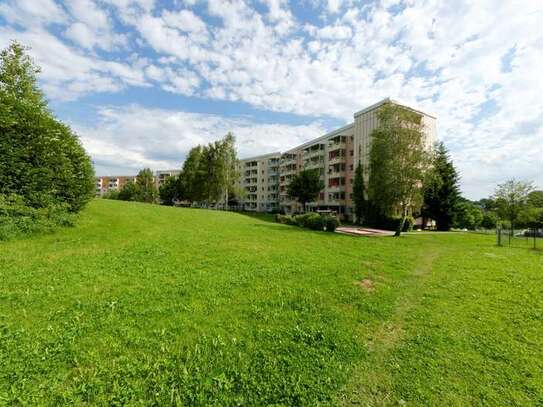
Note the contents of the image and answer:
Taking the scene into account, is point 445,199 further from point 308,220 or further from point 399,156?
point 308,220

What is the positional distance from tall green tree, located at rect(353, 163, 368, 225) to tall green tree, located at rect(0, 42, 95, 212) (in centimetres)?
3636

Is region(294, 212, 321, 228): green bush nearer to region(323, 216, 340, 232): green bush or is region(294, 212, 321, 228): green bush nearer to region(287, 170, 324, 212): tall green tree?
region(323, 216, 340, 232): green bush

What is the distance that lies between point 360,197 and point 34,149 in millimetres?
39521

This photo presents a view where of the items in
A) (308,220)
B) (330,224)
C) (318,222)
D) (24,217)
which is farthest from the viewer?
(308,220)

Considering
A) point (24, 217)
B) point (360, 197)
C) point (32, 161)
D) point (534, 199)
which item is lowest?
point (24, 217)

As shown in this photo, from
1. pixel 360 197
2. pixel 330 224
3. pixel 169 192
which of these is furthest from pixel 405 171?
pixel 169 192

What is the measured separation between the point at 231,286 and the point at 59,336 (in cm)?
380

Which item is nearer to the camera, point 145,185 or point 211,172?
point 211,172

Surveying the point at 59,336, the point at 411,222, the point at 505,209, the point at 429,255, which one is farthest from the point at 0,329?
the point at 505,209

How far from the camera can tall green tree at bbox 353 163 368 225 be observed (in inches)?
1608

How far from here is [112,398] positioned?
135 inches

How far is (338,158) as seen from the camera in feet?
169

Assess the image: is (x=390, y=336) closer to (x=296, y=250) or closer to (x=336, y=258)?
(x=336, y=258)

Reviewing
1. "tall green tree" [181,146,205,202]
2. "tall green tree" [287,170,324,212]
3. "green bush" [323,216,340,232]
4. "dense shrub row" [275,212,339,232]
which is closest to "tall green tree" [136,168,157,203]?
"tall green tree" [181,146,205,202]
